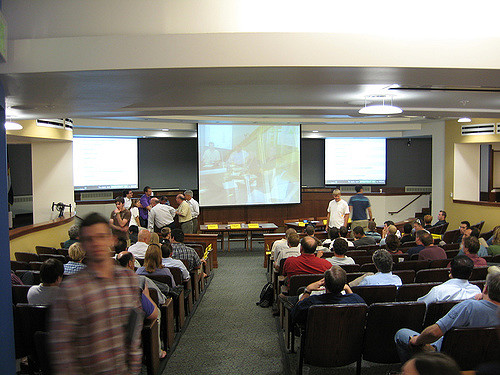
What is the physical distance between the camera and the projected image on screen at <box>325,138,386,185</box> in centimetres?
1623

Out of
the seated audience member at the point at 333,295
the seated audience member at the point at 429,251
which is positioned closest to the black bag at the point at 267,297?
the seated audience member at the point at 429,251

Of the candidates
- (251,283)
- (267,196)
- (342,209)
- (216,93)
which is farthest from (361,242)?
(267,196)

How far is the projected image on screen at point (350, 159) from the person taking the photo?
53.3 feet

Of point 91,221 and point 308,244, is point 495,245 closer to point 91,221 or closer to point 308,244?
point 308,244

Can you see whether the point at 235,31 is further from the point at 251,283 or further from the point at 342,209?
the point at 342,209

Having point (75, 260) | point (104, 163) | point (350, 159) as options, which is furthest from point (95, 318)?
point (350, 159)

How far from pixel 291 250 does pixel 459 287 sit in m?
2.99

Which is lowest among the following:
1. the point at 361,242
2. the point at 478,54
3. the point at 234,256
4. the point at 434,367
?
the point at 234,256

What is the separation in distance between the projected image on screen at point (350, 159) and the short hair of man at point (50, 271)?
13081 mm

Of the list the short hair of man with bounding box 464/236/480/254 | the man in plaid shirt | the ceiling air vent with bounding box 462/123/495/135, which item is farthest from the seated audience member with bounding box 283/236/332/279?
the ceiling air vent with bounding box 462/123/495/135

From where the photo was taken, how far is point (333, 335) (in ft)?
11.9

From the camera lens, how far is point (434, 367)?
157 cm

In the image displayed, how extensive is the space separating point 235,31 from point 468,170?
11540mm

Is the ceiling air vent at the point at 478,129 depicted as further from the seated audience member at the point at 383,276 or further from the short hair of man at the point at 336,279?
the short hair of man at the point at 336,279
